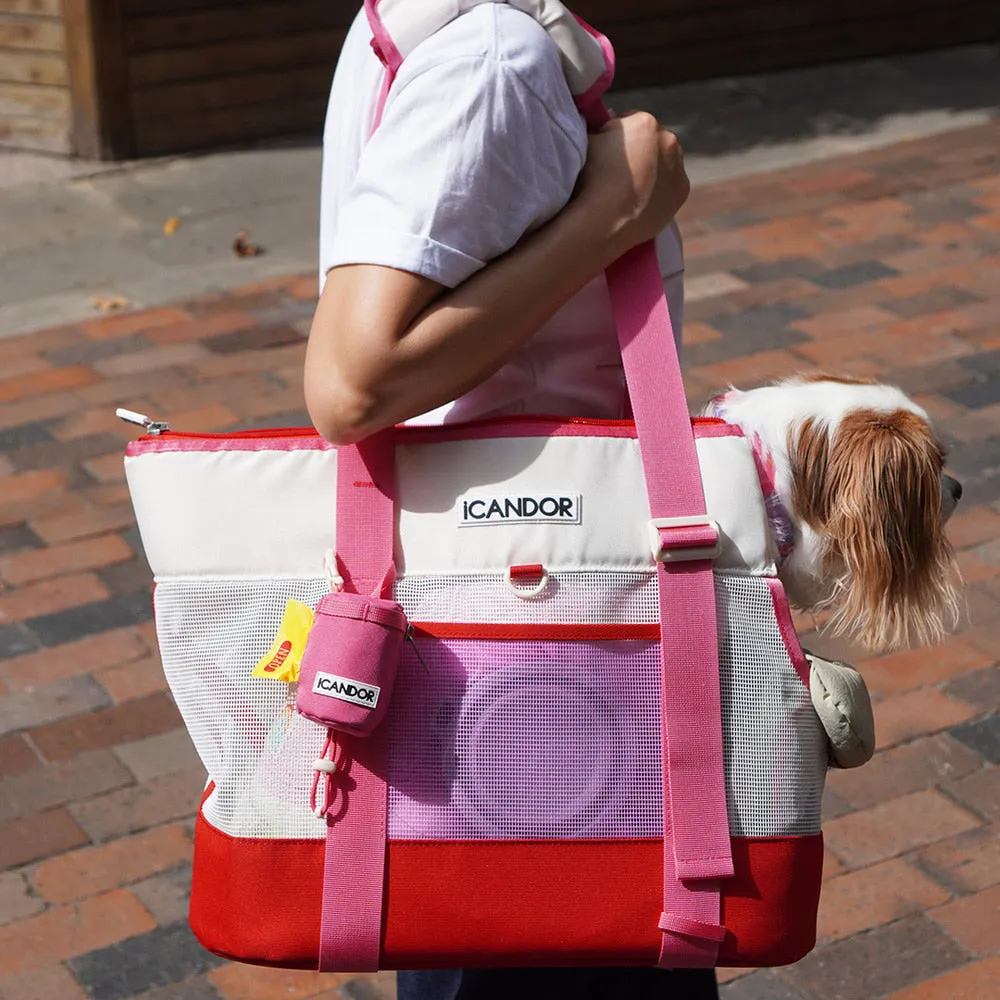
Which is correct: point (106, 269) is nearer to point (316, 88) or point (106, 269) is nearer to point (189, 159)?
point (189, 159)

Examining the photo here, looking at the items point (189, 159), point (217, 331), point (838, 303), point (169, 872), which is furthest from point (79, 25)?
point (169, 872)

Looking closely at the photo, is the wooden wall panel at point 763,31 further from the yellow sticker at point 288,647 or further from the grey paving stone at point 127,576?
the yellow sticker at point 288,647

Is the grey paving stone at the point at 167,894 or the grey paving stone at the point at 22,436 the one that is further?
the grey paving stone at the point at 22,436

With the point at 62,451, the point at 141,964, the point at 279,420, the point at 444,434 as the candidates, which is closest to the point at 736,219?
the point at 279,420

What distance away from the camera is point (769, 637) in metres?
1.59

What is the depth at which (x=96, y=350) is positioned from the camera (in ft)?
17.0

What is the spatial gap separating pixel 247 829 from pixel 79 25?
5.83 metres

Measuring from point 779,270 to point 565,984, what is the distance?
166 inches

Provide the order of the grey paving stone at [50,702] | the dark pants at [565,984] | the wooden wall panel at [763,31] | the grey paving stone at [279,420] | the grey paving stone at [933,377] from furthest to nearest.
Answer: the wooden wall panel at [763,31], the grey paving stone at [933,377], the grey paving stone at [279,420], the grey paving stone at [50,702], the dark pants at [565,984]

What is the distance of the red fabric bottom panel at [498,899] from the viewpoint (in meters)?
1.57

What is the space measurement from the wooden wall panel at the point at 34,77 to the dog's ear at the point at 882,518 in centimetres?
593

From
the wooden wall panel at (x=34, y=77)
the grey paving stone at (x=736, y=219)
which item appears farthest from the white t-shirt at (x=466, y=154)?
the wooden wall panel at (x=34, y=77)

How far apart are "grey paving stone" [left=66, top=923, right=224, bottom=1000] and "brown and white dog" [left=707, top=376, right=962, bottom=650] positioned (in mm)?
1592

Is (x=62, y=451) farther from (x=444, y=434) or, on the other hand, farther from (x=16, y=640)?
(x=444, y=434)
